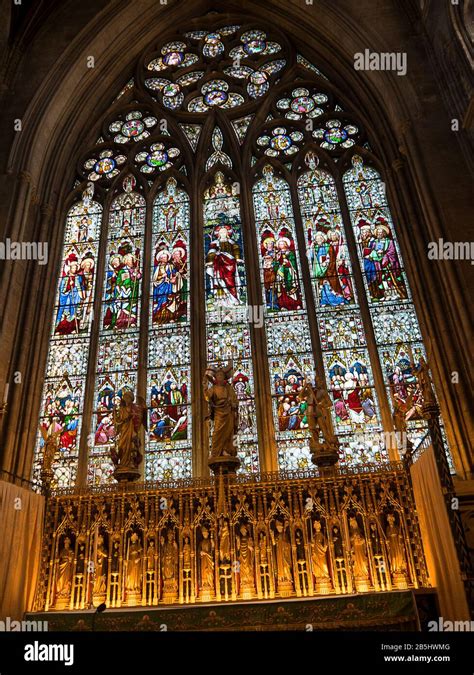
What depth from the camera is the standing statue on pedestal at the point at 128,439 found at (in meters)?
8.51

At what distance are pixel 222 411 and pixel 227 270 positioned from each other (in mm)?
3745

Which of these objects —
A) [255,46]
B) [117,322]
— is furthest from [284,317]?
[255,46]

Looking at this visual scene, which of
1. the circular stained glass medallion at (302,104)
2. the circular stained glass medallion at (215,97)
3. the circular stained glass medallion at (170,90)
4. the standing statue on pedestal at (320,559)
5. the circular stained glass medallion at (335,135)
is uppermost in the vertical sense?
the circular stained glass medallion at (170,90)

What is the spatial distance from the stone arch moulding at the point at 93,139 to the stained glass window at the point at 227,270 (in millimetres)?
333

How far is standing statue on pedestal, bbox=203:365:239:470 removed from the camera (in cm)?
839

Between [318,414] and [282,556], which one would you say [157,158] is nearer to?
[318,414]

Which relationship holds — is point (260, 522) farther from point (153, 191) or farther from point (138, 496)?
point (153, 191)

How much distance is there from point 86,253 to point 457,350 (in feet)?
23.9

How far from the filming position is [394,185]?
11.6 metres

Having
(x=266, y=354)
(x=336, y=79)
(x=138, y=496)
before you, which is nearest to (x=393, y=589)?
(x=138, y=496)

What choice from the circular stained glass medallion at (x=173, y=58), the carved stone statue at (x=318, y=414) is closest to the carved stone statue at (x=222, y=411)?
the carved stone statue at (x=318, y=414)

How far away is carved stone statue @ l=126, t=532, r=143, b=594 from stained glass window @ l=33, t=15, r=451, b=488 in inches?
37.9

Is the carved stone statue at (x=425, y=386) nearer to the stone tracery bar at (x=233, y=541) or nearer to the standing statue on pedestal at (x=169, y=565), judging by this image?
the stone tracery bar at (x=233, y=541)

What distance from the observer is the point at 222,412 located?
8516 mm
